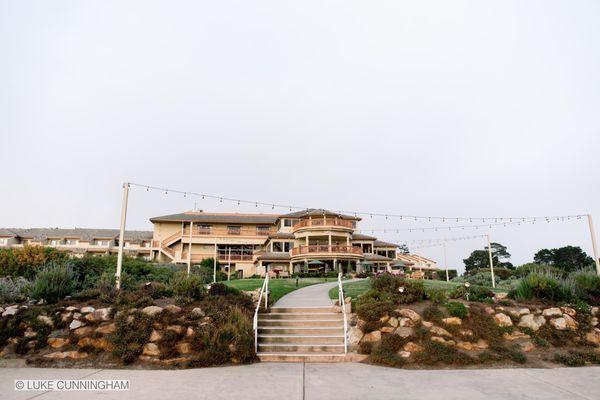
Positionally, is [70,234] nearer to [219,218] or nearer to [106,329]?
[219,218]

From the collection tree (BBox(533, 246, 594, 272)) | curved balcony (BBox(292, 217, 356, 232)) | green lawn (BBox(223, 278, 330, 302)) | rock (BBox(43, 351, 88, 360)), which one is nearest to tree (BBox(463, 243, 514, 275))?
tree (BBox(533, 246, 594, 272))

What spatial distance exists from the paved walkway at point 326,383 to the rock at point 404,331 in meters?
1.29

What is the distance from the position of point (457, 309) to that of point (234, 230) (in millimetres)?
39523

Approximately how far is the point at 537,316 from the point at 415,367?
435 cm

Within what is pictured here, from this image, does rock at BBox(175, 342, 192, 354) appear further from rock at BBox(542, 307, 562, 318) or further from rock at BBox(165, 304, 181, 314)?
rock at BBox(542, 307, 562, 318)

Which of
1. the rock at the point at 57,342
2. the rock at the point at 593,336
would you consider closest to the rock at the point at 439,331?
the rock at the point at 593,336

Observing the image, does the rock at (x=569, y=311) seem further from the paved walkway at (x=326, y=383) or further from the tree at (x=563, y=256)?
the tree at (x=563, y=256)

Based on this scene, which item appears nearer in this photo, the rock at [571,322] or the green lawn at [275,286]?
the rock at [571,322]

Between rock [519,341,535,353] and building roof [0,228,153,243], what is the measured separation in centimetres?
4858

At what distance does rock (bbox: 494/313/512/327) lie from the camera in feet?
30.9

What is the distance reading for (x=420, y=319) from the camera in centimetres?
931

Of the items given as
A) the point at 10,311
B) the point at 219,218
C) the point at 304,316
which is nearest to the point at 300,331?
the point at 304,316

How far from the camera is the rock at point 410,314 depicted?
9.33 m

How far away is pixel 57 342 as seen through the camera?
8586 millimetres
